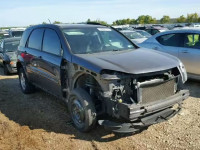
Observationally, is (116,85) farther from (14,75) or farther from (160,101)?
(14,75)

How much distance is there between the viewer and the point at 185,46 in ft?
21.9

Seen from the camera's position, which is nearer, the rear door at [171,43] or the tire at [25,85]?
the tire at [25,85]

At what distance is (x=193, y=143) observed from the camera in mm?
3648

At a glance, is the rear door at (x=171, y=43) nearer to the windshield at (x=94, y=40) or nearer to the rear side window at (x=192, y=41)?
the rear side window at (x=192, y=41)

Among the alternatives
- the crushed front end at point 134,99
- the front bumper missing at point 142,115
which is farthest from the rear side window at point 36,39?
the front bumper missing at point 142,115

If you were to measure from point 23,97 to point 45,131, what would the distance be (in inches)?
94.3

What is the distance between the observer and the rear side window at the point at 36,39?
17.5 feet

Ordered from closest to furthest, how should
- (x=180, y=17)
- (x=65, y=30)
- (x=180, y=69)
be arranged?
(x=180, y=69)
(x=65, y=30)
(x=180, y=17)

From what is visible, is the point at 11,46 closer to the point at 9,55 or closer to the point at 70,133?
the point at 9,55

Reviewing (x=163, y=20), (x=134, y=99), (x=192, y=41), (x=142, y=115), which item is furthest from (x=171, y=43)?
(x=163, y=20)

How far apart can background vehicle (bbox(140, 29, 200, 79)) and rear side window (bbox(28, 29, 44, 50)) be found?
151 inches

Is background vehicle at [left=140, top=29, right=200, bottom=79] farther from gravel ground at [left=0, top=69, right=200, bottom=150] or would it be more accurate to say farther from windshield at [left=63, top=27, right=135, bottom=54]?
windshield at [left=63, top=27, right=135, bottom=54]

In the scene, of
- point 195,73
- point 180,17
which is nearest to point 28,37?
point 195,73

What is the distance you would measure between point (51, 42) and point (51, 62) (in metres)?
0.47
